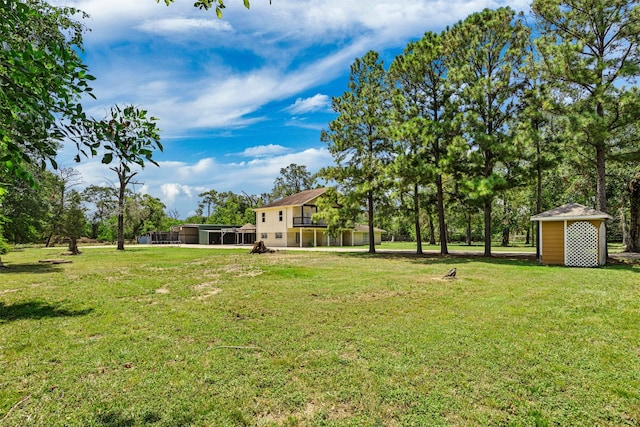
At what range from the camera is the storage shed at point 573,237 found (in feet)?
43.4

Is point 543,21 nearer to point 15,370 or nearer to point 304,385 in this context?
point 304,385

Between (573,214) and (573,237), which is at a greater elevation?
(573,214)

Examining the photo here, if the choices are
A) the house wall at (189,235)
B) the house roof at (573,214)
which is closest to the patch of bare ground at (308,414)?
the house roof at (573,214)

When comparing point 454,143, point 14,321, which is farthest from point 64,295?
point 454,143

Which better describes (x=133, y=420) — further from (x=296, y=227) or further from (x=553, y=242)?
(x=296, y=227)

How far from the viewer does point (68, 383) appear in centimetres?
368

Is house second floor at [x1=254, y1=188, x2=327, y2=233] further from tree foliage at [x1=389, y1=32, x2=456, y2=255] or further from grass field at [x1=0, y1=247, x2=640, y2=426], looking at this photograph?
grass field at [x1=0, y1=247, x2=640, y2=426]

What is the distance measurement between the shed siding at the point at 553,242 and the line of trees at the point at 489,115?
2520 millimetres

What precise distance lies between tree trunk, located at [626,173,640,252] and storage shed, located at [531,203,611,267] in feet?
18.3

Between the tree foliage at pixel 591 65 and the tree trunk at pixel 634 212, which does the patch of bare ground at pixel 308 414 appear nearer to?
the tree foliage at pixel 591 65

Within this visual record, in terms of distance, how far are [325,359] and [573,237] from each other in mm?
13622

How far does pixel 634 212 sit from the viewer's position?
17562 millimetres

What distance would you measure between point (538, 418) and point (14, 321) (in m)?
7.78

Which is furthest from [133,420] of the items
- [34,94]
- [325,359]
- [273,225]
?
[273,225]
